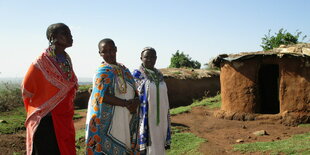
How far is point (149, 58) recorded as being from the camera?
438 cm

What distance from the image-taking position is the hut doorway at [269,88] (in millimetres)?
12648

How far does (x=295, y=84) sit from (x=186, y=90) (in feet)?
24.1

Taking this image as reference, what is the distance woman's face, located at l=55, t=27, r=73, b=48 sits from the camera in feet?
9.36

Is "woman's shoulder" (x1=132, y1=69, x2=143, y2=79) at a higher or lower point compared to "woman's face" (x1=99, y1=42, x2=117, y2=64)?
lower

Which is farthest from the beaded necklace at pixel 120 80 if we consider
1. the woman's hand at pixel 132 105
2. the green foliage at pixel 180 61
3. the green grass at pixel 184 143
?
the green foliage at pixel 180 61

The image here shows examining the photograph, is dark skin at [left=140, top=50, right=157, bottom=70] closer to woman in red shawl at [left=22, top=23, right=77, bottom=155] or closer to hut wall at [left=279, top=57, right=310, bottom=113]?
woman in red shawl at [left=22, top=23, right=77, bottom=155]

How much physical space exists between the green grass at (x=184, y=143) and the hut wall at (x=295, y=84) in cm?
350

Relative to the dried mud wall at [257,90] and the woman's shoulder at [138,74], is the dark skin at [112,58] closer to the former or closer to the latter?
the woman's shoulder at [138,74]

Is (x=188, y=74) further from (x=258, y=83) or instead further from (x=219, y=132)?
(x=219, y=132)

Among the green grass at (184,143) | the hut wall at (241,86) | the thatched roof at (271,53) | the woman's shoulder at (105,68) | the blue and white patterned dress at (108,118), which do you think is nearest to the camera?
the blue and white patterned dress at (108,118)

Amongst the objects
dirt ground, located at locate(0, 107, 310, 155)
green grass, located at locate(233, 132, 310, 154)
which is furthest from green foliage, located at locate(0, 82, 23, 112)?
green grass, located at locate(233, 132, 310, 154)

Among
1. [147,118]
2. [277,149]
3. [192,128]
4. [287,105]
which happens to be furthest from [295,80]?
[147,118]

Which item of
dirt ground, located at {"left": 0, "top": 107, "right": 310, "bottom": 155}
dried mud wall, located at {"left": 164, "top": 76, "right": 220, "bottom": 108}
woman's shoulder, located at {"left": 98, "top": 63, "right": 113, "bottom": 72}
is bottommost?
dirt ground, located at {"left": 0, "top": 107, "right": 310, "bottom": 155}

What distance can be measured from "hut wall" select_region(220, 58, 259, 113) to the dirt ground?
58 centimetres
